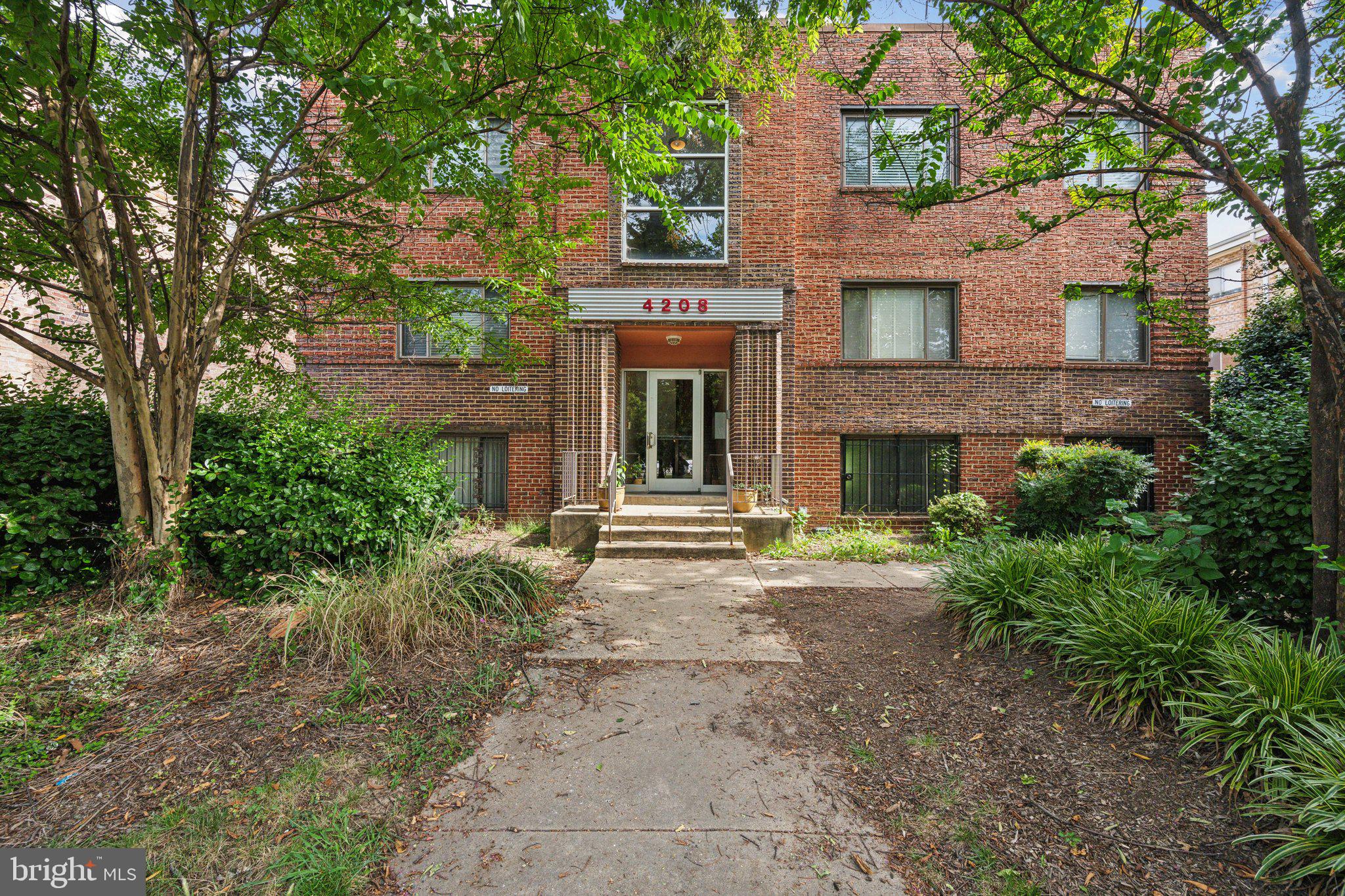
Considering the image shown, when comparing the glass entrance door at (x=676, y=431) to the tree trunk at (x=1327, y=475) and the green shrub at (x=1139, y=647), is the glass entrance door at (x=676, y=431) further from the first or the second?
the tree trunk at (x=1327, y=475)

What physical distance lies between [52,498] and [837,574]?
7452mm

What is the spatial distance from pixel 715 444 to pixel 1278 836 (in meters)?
8.78

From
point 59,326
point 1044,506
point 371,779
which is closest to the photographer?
point 371,779

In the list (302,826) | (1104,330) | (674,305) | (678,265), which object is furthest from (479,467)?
(1104,330)

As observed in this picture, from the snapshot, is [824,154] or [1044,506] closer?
[1044,506]

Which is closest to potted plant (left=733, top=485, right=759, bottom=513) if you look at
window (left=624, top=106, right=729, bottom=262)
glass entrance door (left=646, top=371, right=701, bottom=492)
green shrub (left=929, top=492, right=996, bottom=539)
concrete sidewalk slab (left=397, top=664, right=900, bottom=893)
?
glass entrance door (left=646, top=371, right=701, bottom=492)

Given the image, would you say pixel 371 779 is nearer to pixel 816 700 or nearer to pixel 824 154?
pixel 816 700

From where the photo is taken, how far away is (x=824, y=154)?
33.8 ft

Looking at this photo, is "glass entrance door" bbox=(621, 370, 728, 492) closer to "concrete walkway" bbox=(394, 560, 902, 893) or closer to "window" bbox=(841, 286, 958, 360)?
"window" bbox=(841, 286, 958, 360)

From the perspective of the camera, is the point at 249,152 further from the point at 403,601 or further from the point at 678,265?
the point at 678,265

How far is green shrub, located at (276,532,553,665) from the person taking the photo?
3730mm

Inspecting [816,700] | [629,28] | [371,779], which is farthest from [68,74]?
[816,700]

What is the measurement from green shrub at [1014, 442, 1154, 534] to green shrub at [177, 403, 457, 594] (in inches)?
347

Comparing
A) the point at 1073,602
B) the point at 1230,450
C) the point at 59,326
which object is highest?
the point at 59,326
